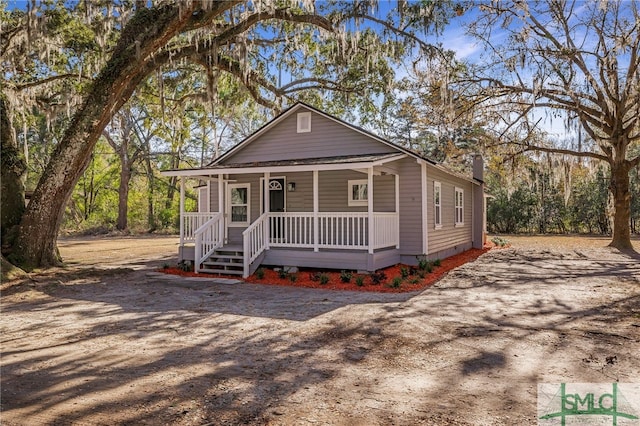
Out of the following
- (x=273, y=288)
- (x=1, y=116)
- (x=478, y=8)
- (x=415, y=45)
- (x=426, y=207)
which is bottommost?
(x=273, y=288)

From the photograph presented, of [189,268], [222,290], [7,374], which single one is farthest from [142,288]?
[7,374]

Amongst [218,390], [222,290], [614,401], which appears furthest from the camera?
[222,290]

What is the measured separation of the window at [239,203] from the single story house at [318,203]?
33 mm

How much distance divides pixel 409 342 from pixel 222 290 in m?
5.31

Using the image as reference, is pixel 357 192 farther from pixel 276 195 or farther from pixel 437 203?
pixel 437 203

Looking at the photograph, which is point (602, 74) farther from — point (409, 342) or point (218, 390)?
point (218, 390)

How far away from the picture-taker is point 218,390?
3803 millimetres

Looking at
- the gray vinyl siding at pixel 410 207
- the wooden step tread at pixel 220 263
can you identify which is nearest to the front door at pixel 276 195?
the wooden step tread at pixel 220 263

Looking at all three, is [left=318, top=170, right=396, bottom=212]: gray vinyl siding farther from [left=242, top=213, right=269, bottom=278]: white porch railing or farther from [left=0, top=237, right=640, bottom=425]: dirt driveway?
[left=0, top=237, right=640, bottom=425]: dirt driveway

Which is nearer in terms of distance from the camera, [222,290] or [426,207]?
[222,290]

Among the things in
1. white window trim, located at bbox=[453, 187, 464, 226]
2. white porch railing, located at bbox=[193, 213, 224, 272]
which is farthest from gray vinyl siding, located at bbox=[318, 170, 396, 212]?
white window trim, located at bbox=[453, 187, 464, 226]

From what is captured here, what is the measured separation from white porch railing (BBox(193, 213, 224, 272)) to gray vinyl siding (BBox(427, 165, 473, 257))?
6317 mm

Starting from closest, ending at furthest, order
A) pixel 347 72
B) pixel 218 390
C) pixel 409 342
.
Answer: pixel 218 390 < pixel 409 342 < pixel 347 72

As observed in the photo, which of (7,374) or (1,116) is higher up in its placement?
(1,116)
